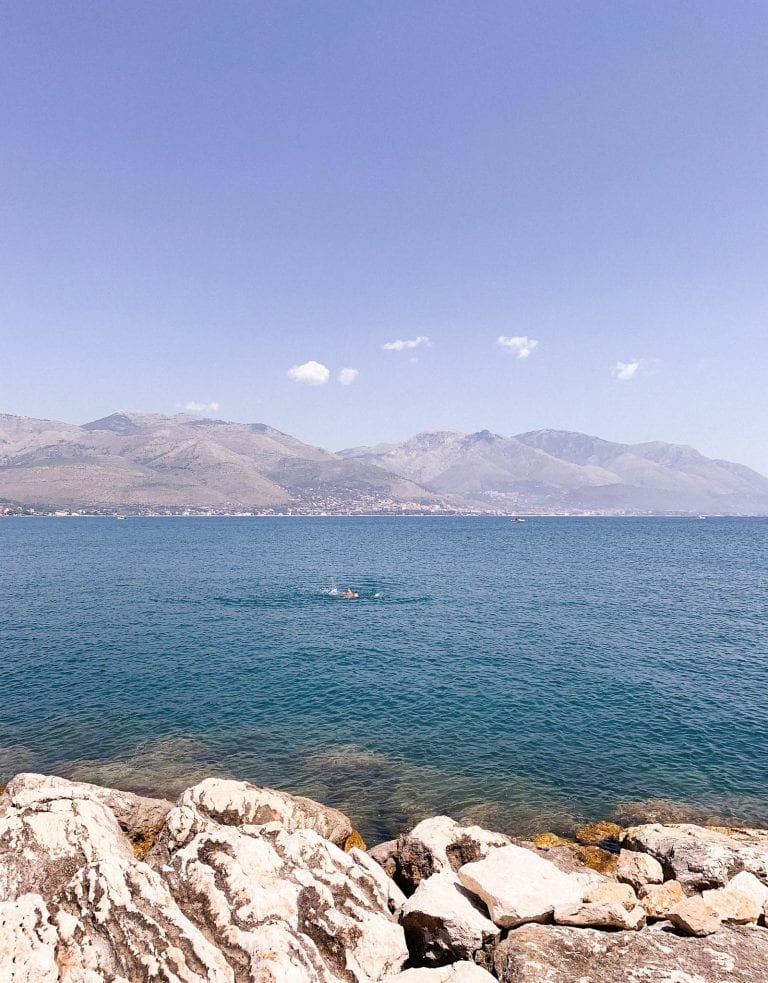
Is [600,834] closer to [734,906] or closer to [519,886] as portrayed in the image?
[734,906]

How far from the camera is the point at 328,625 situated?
75.6 meters

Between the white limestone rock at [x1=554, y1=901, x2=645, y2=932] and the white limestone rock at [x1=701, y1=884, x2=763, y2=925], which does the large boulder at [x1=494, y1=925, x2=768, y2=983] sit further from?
the white limestone rock at [x1=701, y1=884, x2=763, y2=925]

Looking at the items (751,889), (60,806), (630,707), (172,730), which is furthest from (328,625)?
(751,889)

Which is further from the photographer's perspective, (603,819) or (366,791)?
(366,791)

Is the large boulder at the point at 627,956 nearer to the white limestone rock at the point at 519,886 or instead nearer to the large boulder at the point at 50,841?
the white limestone rock at the point at 519,886

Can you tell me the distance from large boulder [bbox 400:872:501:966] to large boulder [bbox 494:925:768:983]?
93cm

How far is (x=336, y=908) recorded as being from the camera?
1803cm

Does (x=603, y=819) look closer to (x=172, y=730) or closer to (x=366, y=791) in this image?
(x=366, y=791)

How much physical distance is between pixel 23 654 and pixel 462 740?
51657mm

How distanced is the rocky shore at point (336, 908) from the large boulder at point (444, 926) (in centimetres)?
5

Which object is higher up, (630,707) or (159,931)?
(159,931)

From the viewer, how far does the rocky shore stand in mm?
14508

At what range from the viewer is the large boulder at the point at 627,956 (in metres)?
13.9

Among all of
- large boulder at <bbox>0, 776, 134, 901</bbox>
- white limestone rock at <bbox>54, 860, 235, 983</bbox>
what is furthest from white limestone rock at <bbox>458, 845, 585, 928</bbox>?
large boulder at <bbox>0, 776, 134, 901</bbox>
